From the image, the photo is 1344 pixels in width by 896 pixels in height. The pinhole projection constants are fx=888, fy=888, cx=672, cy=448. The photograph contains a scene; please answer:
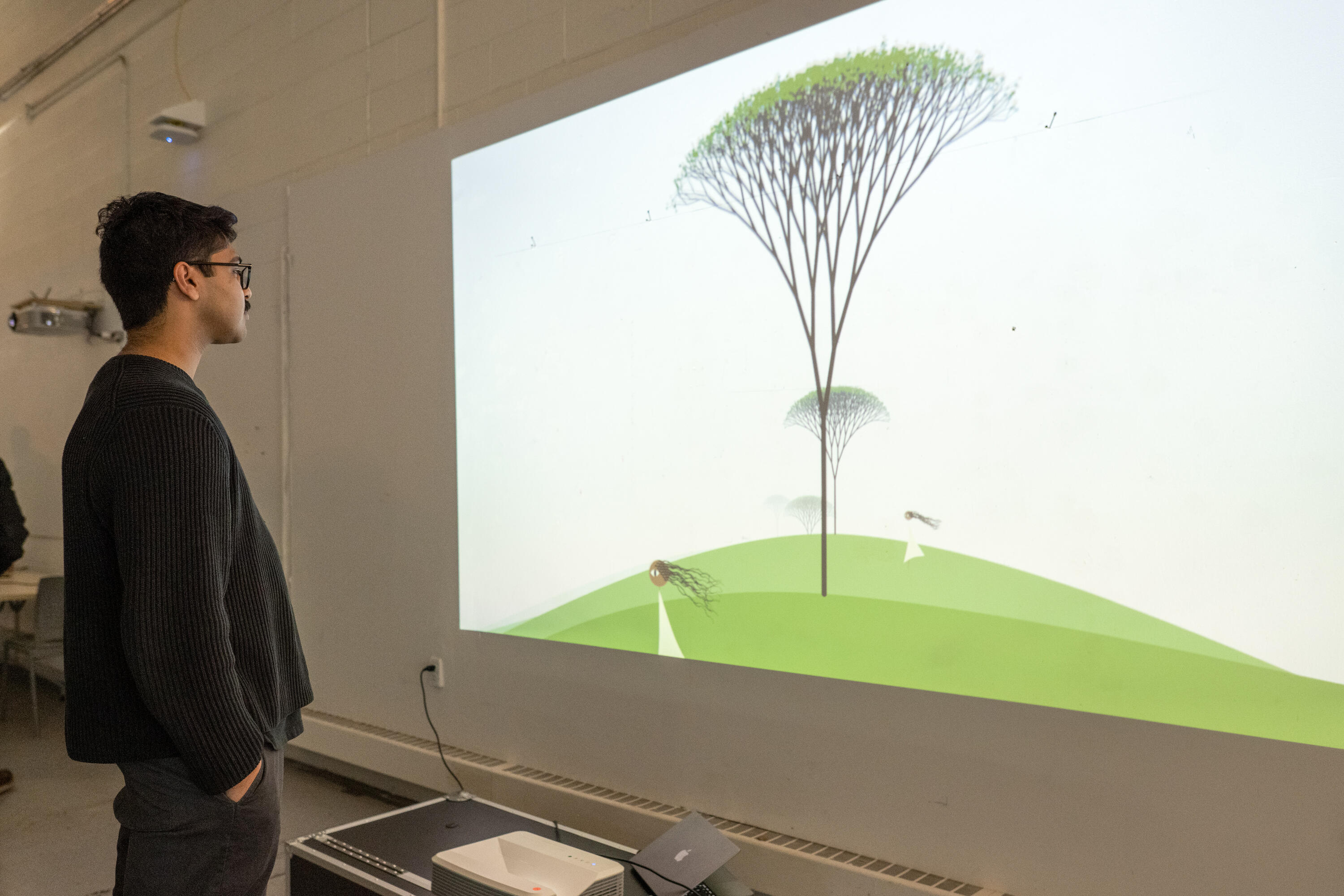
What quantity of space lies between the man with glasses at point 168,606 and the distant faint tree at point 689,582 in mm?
1156

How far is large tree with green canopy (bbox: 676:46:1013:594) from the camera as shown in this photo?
6.46ft

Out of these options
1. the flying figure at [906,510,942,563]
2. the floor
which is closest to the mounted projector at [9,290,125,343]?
the floor

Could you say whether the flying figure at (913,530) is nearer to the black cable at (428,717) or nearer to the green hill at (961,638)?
the green hill at (961,638)

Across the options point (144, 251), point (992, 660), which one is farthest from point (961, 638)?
point (144, 251)

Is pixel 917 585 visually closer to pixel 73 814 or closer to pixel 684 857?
pixel 684 857

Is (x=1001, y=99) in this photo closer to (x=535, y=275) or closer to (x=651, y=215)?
(x=651, y=215)

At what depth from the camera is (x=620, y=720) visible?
2.52 meters

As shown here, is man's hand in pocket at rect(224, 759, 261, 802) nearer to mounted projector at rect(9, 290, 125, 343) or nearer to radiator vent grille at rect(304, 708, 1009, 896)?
radiator vent grille at rect(304, 708, 1009, 896)

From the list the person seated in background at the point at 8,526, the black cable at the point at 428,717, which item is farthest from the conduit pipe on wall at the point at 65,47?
the black cable at the point at 428,717

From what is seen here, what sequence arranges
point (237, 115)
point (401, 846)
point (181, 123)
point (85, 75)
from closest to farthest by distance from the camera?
1. point (401, 846)
2. point (237, 115)
3. point (181, 123)
4. point (85, 75)

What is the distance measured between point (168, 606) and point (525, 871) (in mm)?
1014

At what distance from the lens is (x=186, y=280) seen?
1379 millimetres

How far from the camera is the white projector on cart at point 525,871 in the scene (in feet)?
5.69

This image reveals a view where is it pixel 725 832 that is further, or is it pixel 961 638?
pixel 725 832
